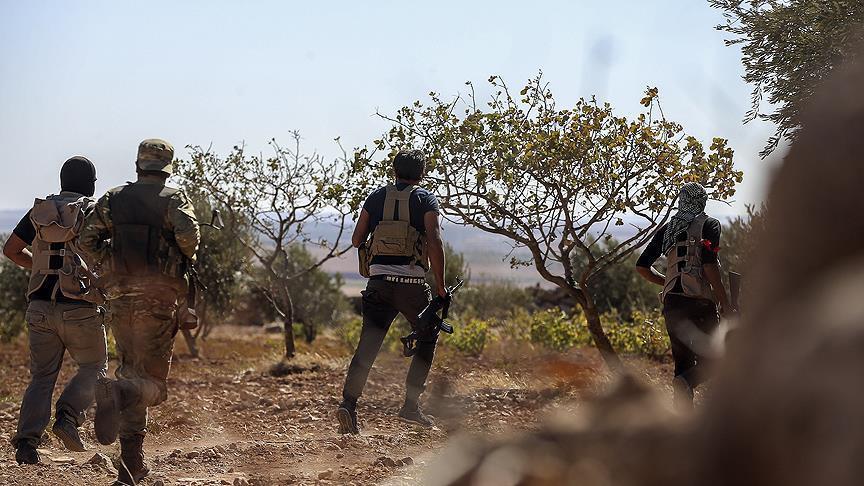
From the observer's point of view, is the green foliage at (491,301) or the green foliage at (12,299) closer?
the green foliage at (12,299)

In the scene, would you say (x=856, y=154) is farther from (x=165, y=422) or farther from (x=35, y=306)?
(x=165, y=422)

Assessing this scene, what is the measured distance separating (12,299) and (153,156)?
15589 mm

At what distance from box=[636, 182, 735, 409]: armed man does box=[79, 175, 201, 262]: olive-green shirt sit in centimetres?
316

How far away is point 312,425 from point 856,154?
278 inches

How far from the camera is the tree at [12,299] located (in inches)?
765

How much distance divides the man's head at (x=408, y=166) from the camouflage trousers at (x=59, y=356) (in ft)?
7.14

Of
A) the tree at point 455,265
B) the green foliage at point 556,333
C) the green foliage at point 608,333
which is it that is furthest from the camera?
the tree at point 455,265

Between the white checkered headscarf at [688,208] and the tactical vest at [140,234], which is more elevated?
the white checkered headscarf at [688,208]

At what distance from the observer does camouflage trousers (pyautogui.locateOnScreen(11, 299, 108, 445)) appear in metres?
5.96

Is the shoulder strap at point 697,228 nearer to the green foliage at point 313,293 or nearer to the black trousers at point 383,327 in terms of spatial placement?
the black trousers at point 383,327

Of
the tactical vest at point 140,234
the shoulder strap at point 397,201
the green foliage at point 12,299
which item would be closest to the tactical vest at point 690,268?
the shoulder strap at point 397,201

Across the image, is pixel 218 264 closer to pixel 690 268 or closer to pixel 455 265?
pixel 455 265

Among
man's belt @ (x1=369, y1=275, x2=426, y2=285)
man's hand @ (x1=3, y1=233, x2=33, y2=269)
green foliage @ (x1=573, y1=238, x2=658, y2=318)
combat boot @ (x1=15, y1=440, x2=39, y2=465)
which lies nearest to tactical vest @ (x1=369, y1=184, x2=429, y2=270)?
man's belt @ (x1=369, y1=275, x2=426, y2=285)

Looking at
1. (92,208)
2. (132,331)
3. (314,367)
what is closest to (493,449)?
(132,331)
